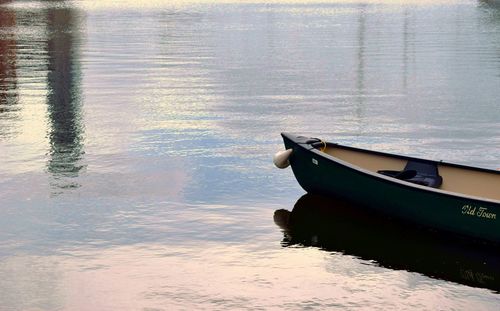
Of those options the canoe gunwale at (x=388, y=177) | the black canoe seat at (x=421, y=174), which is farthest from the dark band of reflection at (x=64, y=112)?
the black canoe seat at (x=421, y=174)

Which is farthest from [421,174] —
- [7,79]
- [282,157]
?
[7,79]

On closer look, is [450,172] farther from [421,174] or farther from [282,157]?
[282,157]

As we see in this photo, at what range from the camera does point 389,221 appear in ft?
63.9

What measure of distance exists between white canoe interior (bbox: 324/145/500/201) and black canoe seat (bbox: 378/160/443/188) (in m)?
0.13

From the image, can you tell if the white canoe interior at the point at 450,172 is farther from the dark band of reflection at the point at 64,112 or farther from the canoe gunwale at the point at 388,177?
the dark band of reflection at the point at 64,112

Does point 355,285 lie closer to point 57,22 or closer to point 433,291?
point 433,291

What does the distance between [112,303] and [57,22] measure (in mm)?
80652

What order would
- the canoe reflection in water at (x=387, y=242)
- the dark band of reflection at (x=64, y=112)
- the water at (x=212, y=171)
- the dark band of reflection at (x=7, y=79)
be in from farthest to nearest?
1. the dark band of reflection at (x=7, y=79)
2. the dark band of reflection at (x=64, y=112)
3. the canoe reflection in water at (x=387, y=242)
4. the water at (x=212, y=171)

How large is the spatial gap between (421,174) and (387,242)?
2.28 meters

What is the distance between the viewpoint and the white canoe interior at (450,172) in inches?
759

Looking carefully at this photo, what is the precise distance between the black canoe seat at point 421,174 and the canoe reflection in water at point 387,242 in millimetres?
919

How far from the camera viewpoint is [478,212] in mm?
17234

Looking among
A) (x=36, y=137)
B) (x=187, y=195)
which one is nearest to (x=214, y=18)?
(x=36, y=137)

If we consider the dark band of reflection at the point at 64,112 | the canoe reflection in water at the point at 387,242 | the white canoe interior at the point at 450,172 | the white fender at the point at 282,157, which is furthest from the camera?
the dark band of reflection at the point at 64,112
